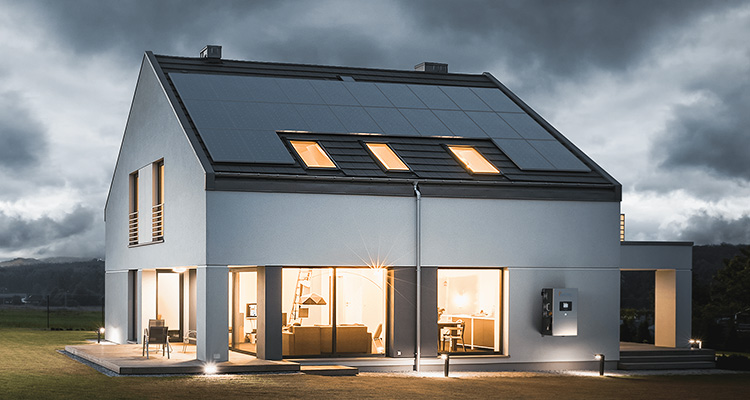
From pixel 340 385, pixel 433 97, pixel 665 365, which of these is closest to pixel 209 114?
pixel 433 97

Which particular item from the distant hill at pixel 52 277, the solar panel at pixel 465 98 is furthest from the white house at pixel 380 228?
the distant hill at pixel 52 277

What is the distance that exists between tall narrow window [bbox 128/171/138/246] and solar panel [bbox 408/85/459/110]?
7.52m

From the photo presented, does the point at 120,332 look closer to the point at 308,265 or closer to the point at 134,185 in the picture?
the point at 134,185

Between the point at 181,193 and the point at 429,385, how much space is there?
672cm

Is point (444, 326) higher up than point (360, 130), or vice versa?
point (360, 130)

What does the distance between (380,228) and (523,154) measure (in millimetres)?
4186

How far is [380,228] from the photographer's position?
18078 mm

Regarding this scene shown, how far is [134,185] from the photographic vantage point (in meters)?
24.0

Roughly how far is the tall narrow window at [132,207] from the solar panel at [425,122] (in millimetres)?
7430

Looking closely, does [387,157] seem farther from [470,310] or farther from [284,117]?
[470,310]

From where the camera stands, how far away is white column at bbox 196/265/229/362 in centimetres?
1686

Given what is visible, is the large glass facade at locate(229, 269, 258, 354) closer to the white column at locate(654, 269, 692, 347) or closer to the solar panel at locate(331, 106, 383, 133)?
the solar panel at locate(331, 106, 383, 133)

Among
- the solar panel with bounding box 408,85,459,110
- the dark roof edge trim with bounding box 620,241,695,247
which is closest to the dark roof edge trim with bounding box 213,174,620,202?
the dark roof edge trim with bounding box 620,241,695,247

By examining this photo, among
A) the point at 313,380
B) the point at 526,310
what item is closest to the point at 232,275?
the point at 313,380
